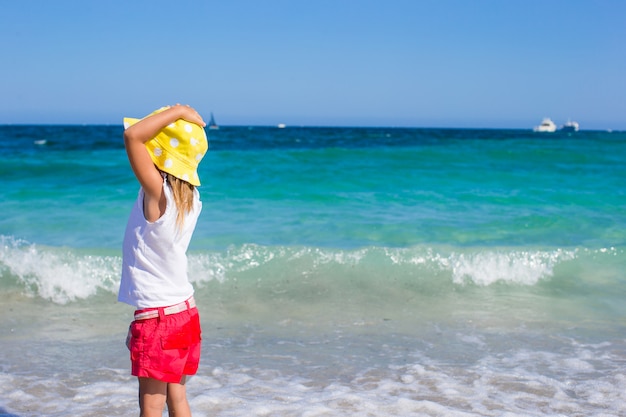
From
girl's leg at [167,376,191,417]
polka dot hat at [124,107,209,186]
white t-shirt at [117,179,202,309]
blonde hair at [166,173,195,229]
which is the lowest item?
girl's leg at [167,376,191,417]

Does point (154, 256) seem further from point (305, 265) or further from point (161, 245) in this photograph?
point (305, 265)

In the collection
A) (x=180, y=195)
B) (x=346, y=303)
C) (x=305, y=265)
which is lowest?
(x=346, y=303)

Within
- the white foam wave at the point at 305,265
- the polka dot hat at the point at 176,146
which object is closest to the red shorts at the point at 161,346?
the polka dot hat at the point at 176,146

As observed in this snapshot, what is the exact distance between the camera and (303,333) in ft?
15.7

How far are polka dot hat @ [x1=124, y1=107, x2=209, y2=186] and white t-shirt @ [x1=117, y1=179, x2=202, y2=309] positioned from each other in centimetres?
6

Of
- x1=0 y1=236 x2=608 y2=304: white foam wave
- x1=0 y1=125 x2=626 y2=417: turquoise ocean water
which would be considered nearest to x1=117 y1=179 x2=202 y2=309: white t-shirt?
x1=0 y1=125 x2=626 y2=417: turquoise ocean water

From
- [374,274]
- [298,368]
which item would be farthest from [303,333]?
[374,274]

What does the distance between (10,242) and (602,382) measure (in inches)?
236

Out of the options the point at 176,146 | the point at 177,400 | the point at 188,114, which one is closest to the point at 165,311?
the point at 177,400

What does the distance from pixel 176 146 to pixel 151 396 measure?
0.93m

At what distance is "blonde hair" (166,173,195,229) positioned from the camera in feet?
7.38

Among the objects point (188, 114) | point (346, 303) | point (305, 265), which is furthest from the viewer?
point (305, 265)

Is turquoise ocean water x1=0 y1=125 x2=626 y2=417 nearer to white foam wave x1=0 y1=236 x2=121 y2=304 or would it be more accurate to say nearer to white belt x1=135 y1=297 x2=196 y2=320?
white foam wave x1=0 y1=236 x2=121 y2=304

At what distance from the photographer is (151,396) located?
2346 millimetres
